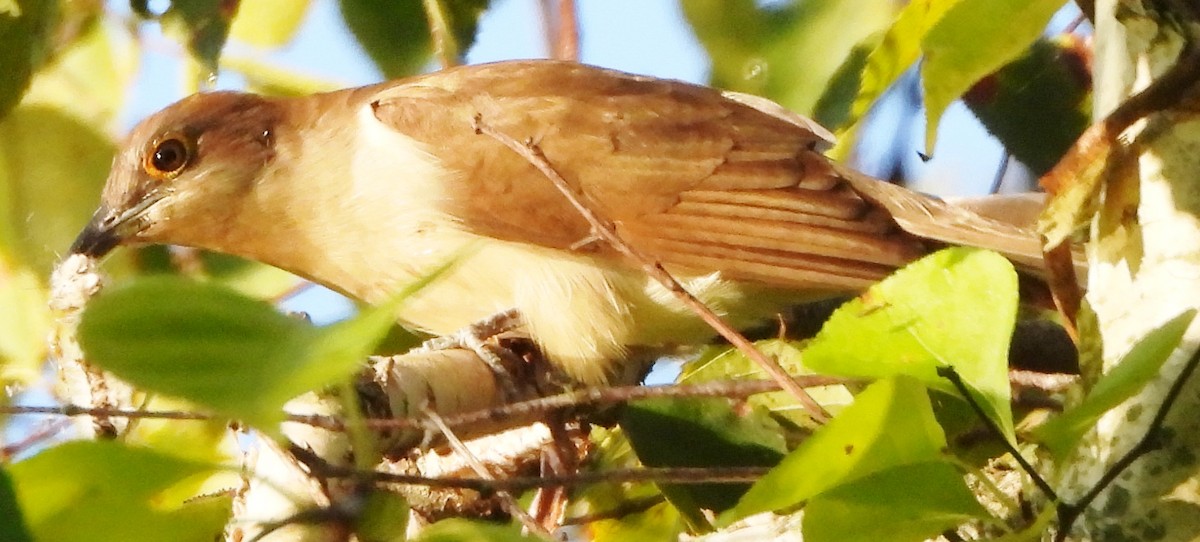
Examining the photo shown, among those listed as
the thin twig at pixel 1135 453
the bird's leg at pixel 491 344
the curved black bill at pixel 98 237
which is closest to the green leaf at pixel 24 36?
the curved black bill at pixel 98 237

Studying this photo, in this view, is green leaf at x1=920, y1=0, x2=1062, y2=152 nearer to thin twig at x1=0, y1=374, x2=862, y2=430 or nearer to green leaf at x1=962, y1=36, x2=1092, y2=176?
thin twig at x1=0, y1=374, x2=862, y2=430

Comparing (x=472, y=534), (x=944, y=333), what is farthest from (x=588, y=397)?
(x=472, y=534)

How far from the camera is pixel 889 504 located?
87 centimetres

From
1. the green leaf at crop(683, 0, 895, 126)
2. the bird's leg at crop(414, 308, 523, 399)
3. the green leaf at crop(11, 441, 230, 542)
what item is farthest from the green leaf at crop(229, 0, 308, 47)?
the green leaf at crop(11, 441, 230, 542)

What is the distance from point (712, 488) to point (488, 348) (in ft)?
2.83

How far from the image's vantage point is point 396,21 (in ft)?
6.97

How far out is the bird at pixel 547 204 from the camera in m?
2.39

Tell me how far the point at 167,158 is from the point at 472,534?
2.29 meters

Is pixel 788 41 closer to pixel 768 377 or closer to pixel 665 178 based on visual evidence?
pixel 665 178

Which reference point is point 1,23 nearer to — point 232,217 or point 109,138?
point 109,138

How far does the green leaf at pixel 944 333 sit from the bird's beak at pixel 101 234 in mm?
1920

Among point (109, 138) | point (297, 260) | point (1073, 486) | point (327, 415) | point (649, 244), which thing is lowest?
point (1073, 486)

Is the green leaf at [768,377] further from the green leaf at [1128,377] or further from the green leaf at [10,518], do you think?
the green leaf at [10,518]

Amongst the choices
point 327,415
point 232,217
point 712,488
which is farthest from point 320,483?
point 232,217
